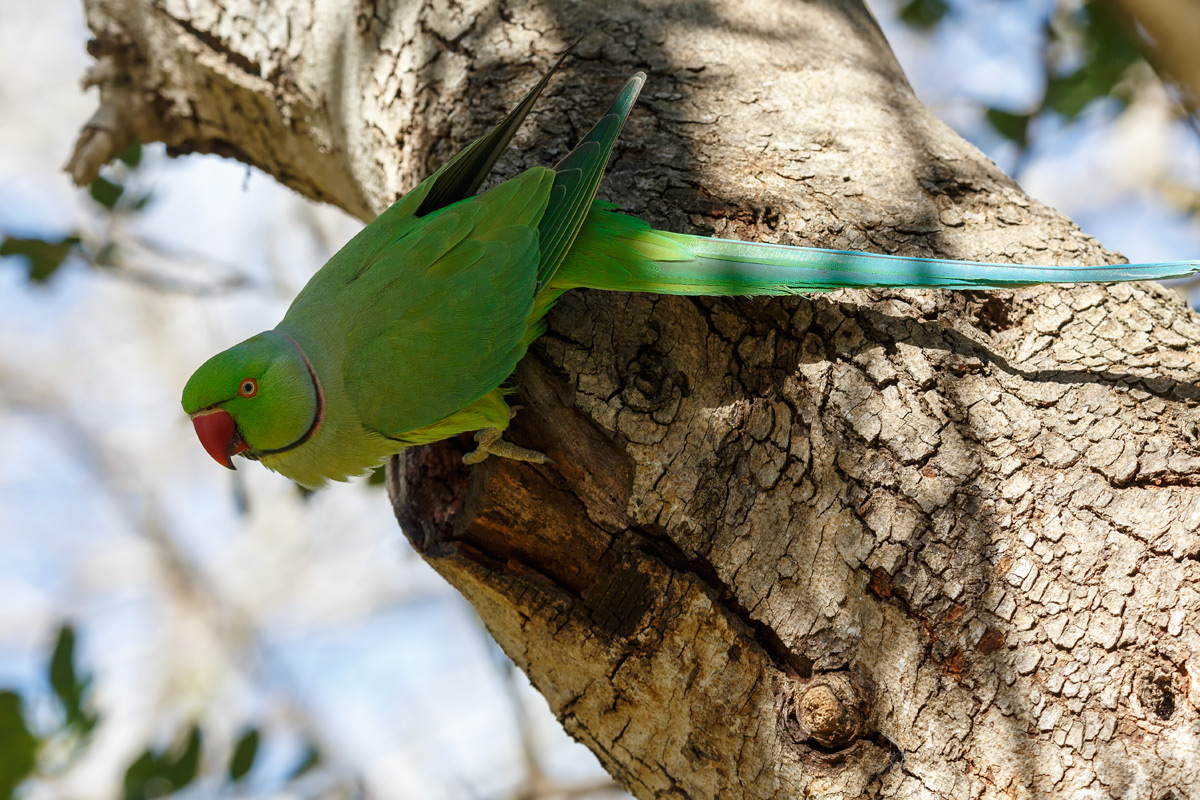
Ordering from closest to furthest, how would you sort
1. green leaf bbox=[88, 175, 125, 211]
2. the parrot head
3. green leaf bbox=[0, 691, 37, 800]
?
the parrot head → green leaf bbox=[0, 691, 37, 800] → green leaf bbox=[88, 175, 125, 211]

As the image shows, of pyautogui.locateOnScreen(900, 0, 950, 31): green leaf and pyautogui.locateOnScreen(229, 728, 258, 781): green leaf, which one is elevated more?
pyautogui.locateOnScreen(900, 0, 950, 31): green leaf

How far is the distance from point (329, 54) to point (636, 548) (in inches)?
79.6

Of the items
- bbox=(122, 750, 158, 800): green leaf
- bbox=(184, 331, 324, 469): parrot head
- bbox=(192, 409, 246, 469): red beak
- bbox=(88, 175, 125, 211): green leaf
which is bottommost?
bbox=(122, 750, 158, 800): green leaf

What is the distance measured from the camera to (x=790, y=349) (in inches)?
69.1

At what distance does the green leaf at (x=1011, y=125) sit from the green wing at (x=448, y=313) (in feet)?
8.95

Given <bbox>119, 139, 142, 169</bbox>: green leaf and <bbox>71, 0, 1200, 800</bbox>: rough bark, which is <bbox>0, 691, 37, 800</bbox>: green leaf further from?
<bbox>71, 0, 1200, 800</bbox>: rough bark

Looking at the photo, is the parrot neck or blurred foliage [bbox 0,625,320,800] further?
blurred foliage [bbox 0,625,320,800]

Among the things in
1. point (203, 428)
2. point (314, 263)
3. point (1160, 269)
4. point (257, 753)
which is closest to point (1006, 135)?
point (1160, 269)

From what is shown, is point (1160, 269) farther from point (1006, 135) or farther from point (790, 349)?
point (1006, 135)

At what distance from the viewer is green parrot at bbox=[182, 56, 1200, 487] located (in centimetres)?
181

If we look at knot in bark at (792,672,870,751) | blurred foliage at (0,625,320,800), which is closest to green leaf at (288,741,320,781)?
blurred foliage at (0,625,320,800)

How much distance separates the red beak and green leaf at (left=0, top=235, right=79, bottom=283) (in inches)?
90.4

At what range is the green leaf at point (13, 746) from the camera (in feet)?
→ 11.5

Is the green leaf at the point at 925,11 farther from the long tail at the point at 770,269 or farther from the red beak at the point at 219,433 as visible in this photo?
the red beak at the point at 219,433
